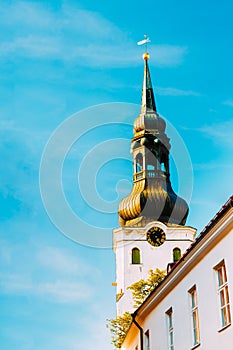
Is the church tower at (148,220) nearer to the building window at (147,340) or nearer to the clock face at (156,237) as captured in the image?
the clock face at (156,237)

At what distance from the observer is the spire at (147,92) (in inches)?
2891

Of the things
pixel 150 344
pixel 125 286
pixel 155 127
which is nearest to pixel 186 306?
pixel 150 344

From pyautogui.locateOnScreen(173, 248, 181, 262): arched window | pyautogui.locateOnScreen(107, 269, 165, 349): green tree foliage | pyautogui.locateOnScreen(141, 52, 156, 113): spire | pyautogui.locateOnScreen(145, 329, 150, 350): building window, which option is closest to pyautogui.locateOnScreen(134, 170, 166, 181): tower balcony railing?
pyautogui.locateOnScreen(173, 248, 181, 262): arched window

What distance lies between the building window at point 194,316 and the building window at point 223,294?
6.11ft

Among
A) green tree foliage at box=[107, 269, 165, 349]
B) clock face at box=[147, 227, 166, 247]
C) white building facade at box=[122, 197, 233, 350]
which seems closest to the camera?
white building facade at box=[122, 197, 233, 350]

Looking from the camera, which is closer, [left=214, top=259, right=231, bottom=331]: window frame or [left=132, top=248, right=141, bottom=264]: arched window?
[left=214, top=259, right=231, bottom=331]: window frame

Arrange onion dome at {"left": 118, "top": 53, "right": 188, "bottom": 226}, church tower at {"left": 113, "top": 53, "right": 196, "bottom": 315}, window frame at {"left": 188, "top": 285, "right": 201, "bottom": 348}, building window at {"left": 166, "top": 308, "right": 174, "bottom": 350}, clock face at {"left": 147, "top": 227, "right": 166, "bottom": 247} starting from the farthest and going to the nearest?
onion dome at {"left": 118, "top": 53, "right": 188, "bottom": 226}, clock face at {"left": 147, "top": 227, "right": 166, "bottom": 247}, church tower at {"left": 113, "top": 53, "right": 196, "bottom": 315}, building window at {"left": 166, "top": 308, "right": 174, "bottom": 350}, window frame at {"left": 188, "top": 285, "right": 201, "bottom": 348}

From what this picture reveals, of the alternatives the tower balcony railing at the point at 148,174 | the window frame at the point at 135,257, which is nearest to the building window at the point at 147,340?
the window frame at the point at 135,257

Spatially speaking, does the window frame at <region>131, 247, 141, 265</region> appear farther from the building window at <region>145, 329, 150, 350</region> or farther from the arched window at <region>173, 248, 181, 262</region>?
the building window at <region>145, 329, 150, 350</region>

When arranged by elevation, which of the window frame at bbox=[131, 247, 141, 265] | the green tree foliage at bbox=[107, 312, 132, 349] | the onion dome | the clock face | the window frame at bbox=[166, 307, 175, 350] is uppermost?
the onion dome

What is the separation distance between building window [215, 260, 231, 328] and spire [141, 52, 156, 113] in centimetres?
5813

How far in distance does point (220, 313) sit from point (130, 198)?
4892 cm

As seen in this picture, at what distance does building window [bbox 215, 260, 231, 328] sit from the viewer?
14094 mm

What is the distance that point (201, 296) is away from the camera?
15812 millimetres
